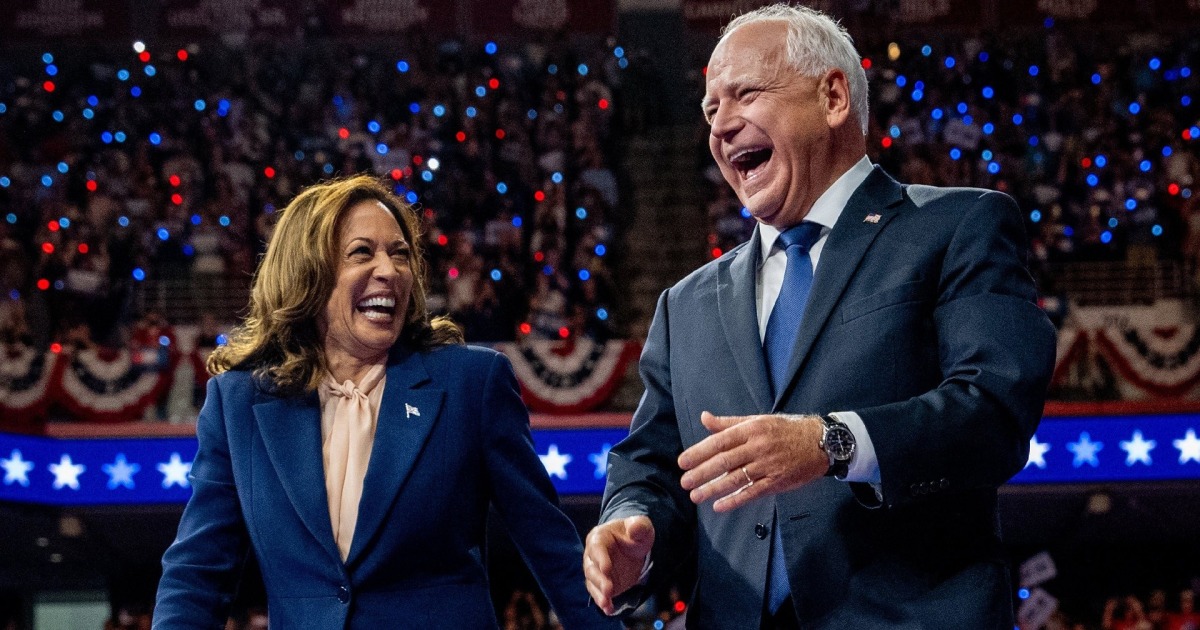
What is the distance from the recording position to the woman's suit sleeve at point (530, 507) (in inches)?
110

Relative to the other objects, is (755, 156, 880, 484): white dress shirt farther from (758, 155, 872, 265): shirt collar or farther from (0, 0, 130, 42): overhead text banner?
(0, 0, 130, 42): overhead text banner

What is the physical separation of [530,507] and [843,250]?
1087 mm

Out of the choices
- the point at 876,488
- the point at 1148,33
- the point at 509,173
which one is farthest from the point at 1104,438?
the point at 876,488

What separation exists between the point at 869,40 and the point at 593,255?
4.54 m

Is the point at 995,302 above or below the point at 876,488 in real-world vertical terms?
above

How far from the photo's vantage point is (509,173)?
1220 cm

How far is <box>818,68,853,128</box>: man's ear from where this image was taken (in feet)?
6.88

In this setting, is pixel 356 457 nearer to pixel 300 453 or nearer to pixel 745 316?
pixel 300 453

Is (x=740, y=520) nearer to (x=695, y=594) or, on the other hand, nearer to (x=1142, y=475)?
(x=695, y=594)

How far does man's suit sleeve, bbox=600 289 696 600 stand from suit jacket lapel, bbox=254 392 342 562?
0.73 meters

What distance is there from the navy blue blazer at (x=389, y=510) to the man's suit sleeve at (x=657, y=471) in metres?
0.63

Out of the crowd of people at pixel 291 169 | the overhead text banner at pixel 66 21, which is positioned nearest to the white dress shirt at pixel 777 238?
the crowd of people at pixel 291 169

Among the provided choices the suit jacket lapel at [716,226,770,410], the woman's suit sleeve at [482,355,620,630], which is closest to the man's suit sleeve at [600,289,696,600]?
the suit jacket lapel at [716,226,770,410]

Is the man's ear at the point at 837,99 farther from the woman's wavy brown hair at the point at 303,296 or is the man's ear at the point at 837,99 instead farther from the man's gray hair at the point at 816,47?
the woman's wavy brown hair at the point at 303,296
